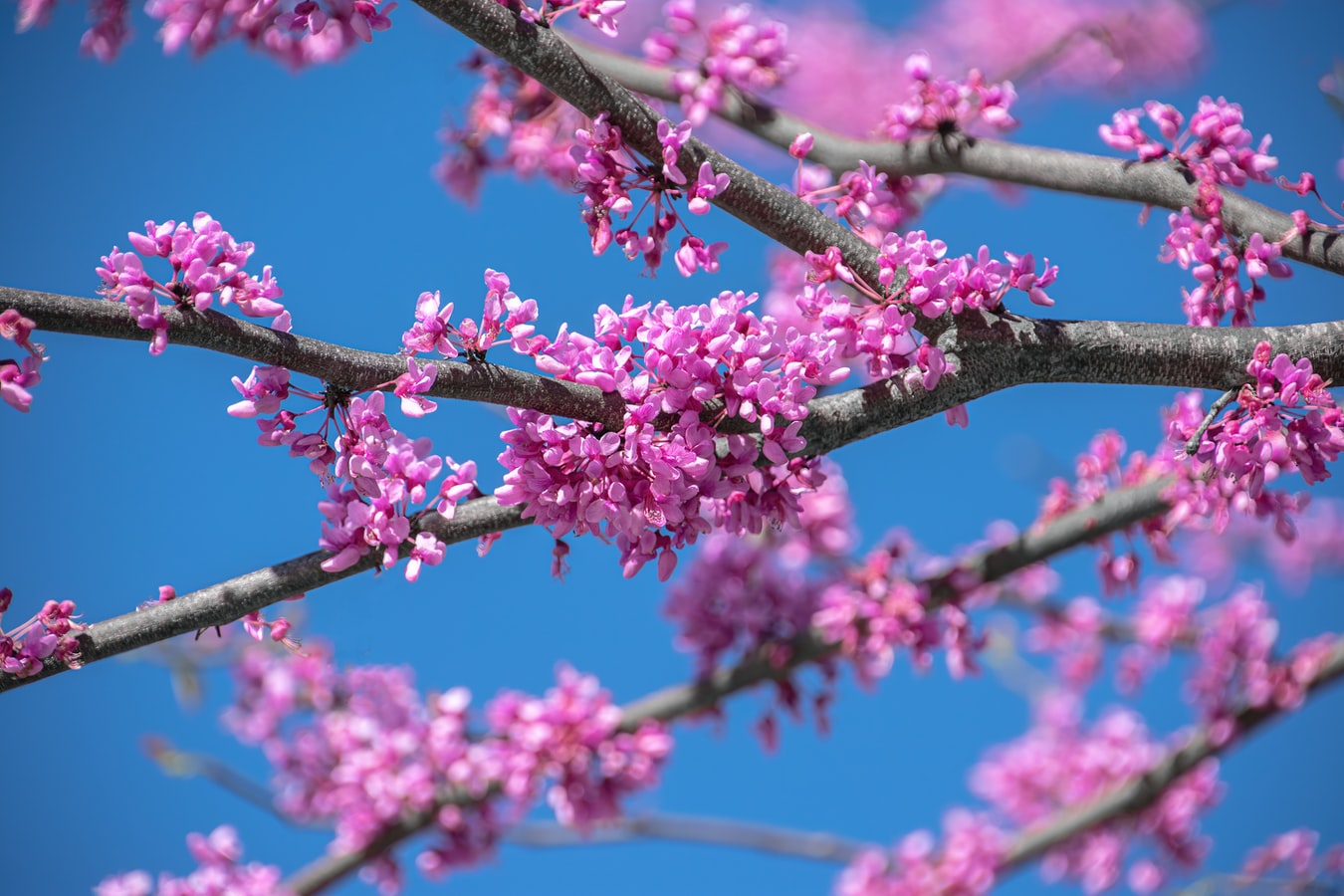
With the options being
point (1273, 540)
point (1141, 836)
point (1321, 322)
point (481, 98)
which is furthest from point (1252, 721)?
point (1273, 540)

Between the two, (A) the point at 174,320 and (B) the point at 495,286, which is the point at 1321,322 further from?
(A) the point at 174,320

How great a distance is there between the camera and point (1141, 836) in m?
7.19

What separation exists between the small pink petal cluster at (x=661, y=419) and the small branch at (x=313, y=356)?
0.04m

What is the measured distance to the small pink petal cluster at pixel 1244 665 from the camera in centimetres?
568

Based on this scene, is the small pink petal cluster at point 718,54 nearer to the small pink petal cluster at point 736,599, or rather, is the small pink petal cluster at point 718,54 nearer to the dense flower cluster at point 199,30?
the dense flower cluster at point 199,30

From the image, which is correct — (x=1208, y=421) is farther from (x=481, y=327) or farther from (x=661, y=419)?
(x=481, y=327)

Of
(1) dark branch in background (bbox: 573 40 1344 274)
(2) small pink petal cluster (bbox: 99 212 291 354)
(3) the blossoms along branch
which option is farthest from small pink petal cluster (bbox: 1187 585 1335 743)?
(2) small pink petal cluster (bbox: 99 212 291 354)

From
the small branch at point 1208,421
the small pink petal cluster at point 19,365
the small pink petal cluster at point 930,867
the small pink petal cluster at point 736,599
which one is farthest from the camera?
the small pink petal cluster at point 930,867

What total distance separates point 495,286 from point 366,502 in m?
0.69

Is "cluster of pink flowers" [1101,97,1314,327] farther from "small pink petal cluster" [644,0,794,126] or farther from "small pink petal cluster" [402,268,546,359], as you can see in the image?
"small pink petal cluster" [402,268,546,359]

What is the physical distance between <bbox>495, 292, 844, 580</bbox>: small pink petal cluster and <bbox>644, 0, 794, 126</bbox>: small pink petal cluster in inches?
A: 60.0

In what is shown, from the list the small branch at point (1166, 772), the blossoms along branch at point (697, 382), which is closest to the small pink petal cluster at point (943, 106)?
the blossoms along branch at point (697, 382)

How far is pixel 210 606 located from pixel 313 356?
76 cm

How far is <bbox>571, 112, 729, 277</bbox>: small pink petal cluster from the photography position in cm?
274
